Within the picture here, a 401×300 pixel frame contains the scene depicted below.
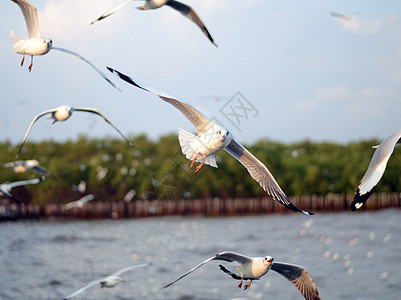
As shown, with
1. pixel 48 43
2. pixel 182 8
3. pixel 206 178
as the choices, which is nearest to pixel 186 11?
pixel 182 8

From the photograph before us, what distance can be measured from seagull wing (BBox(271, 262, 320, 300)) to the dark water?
12.7 m

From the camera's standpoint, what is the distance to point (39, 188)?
125ft

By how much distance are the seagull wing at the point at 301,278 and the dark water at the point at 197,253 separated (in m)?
12.7

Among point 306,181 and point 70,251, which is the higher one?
point 306,181

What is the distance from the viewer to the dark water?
20.1 metres

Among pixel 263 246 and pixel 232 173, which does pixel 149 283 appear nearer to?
pixel 263 246

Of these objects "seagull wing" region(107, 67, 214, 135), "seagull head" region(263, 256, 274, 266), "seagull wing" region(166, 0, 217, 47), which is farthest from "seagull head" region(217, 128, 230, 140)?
"seagull wing" region(166, 0, 217, 47)

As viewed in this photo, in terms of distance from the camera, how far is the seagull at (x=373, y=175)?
16.0ft

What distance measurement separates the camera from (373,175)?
4.91 m

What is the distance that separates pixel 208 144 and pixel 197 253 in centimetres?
2247

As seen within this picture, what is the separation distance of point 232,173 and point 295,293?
19.9 metres

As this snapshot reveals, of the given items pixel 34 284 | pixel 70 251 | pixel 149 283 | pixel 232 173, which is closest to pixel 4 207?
pixel 70 251

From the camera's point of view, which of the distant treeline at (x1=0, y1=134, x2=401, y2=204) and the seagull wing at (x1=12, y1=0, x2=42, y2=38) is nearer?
the seagull wing at (x1=12, y1=0, x2=42, y2=38)

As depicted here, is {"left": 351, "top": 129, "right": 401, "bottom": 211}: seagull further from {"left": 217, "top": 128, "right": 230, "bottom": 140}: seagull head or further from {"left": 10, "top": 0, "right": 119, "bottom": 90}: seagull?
{"left": 10, "top": 0, "right": 119, "bottom": 90}: seagull
